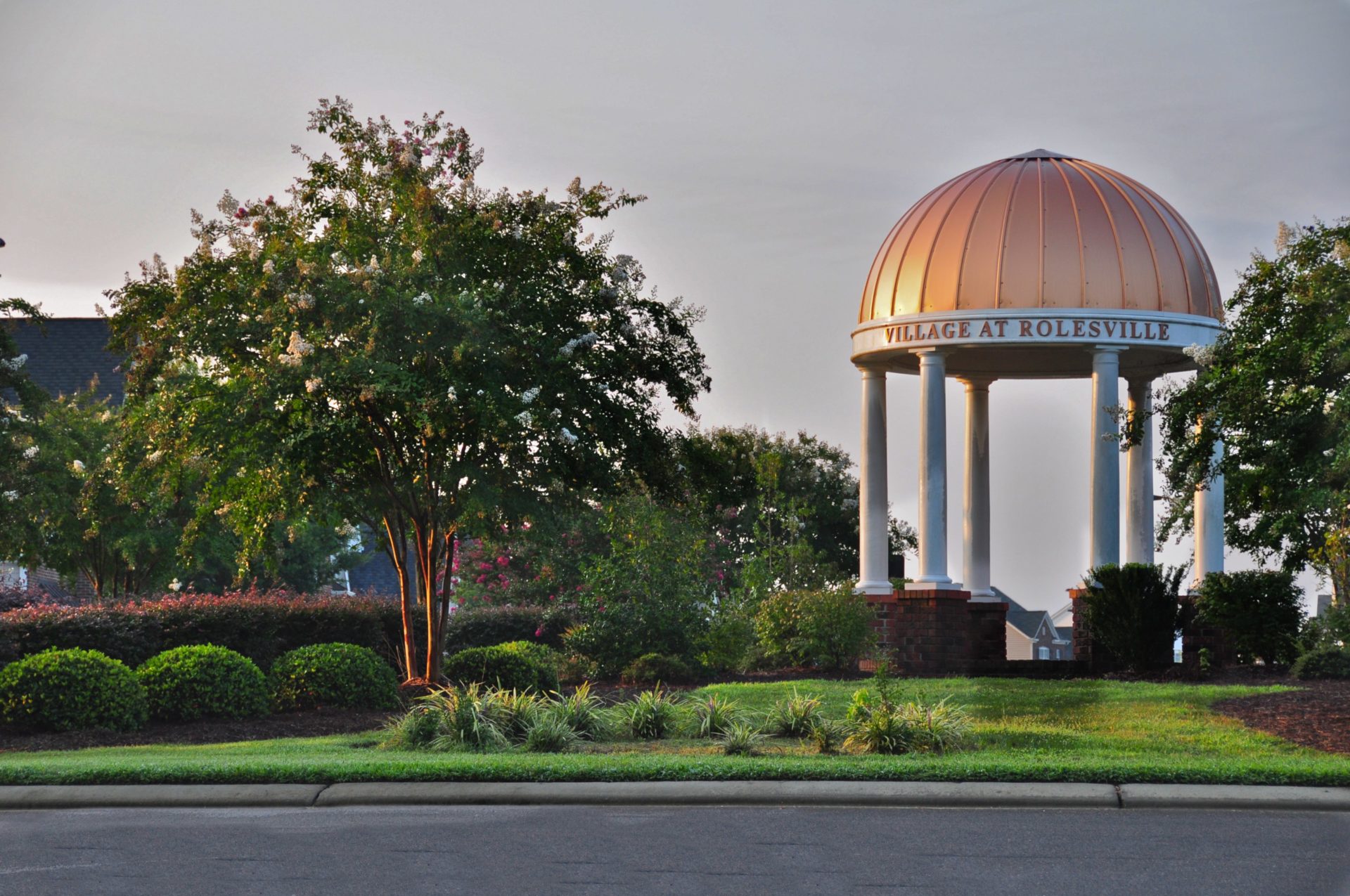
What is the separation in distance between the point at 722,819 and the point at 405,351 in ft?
32.1

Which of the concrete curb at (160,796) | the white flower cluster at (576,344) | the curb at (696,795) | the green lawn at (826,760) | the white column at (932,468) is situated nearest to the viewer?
the curb at (696,795)

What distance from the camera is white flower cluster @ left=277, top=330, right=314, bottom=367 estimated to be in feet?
57.3

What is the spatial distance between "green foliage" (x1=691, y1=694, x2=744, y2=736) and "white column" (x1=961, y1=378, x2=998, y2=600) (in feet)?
40.2

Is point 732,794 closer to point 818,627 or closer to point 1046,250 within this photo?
point 818,627

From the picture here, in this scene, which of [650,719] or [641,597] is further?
[641,597]

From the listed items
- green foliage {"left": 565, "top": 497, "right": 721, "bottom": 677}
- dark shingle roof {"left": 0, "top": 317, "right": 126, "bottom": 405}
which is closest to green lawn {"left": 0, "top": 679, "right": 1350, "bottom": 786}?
green foliage {"left": 565, "top": 497, "right": 721, "bottom": 677}

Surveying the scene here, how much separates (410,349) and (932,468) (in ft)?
31.7

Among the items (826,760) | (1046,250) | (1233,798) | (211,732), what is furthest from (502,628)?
(1233,798)

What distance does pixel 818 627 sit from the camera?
24266mm

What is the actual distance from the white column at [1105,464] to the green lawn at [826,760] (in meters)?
6.73

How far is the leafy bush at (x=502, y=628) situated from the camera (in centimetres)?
2703

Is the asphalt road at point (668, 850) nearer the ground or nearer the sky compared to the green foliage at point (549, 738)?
nearer the ground

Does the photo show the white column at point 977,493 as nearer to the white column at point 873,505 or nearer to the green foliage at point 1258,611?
the white column at point 873,505

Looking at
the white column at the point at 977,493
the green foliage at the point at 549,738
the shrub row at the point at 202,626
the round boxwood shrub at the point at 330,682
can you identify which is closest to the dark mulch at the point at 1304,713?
the green foliage at the point at 549,738
